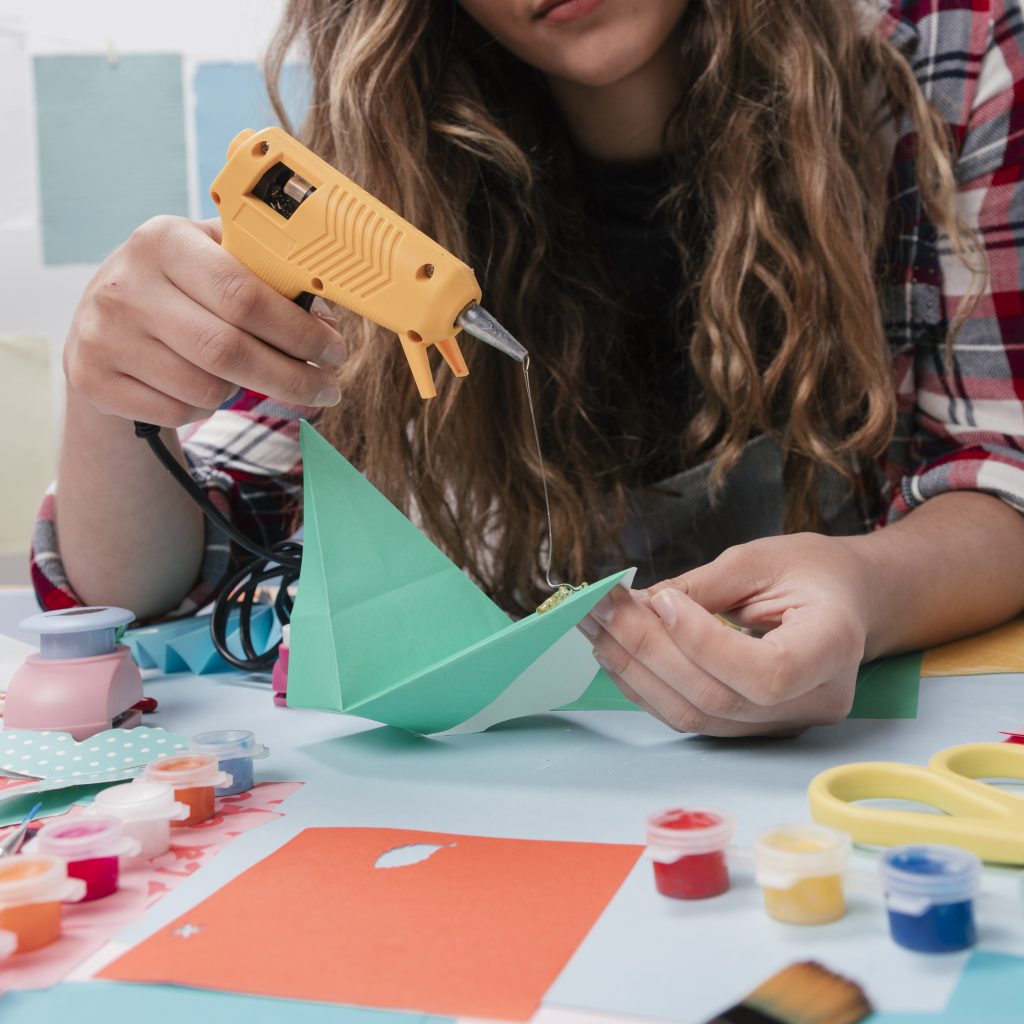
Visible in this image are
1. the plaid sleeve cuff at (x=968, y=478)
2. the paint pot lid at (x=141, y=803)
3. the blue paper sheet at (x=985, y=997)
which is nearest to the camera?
the blue paper sheet at (x=985, y=997)

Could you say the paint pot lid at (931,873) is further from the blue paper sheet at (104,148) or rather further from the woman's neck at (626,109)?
the blue paper sheet at (104,148)

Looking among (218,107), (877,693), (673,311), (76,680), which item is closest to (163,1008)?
(76,680)

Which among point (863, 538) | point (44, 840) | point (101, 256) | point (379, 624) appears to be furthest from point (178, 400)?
point (101, 256)

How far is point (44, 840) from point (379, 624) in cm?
19

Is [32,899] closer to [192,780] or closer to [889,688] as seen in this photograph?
[192,780]

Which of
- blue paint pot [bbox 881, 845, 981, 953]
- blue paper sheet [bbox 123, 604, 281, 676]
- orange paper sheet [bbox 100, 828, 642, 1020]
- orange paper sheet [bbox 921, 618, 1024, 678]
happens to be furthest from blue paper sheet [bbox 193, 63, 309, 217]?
blue paint pot [bbox 881, 845, 981, 953]

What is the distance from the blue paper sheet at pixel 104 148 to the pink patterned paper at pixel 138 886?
1.19 m

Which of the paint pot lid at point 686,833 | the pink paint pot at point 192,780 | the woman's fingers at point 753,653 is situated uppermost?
the woman's fingers at point 753,653

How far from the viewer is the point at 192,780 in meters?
0.41

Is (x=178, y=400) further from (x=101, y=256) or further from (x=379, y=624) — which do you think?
(x=101, y=256)

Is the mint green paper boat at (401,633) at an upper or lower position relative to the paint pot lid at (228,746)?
upper

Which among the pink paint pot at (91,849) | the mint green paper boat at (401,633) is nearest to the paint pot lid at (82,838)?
the pink paint pot at (91,849)

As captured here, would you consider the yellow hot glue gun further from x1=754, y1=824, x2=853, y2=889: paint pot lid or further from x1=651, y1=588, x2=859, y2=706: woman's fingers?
x1=754, y1=824, x2=853, y2=889: paint pot lid

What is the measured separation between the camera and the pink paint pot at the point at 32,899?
1.04ft
